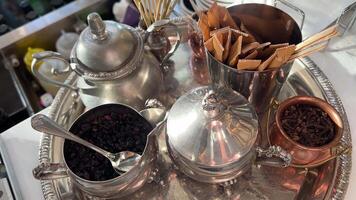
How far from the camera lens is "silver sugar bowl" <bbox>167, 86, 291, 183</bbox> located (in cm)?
53

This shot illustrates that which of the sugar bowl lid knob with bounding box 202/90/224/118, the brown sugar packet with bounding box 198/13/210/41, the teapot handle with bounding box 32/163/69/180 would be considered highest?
the brown sugar packet with bounding box 198/13/210/41

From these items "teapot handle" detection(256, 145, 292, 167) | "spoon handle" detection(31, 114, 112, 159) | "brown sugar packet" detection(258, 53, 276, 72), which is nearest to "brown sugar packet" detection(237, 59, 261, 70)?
"brown sugar packet" detection(258, 53, 276, 72)

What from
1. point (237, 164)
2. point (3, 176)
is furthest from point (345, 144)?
point (3, 176)

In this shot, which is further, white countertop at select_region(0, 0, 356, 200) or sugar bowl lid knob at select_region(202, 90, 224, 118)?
white countertop at select_region(0, 0, 356, 200)

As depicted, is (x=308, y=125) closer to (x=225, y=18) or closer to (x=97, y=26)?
(x=225, y=18)

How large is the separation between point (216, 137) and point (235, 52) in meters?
0.13

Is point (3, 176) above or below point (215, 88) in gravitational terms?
below

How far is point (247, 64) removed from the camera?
1.81ft

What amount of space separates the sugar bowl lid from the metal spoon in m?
0.06

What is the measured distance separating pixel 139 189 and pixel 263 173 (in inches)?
8.2

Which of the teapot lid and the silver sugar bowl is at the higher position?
the teapot lid

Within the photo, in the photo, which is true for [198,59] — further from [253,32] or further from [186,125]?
[186,125]

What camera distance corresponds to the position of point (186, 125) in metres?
0.55

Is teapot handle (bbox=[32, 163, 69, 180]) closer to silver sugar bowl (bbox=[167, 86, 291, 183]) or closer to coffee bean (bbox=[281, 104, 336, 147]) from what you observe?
silver sugar bowl (bbox=[167, 86, 291, 183])
